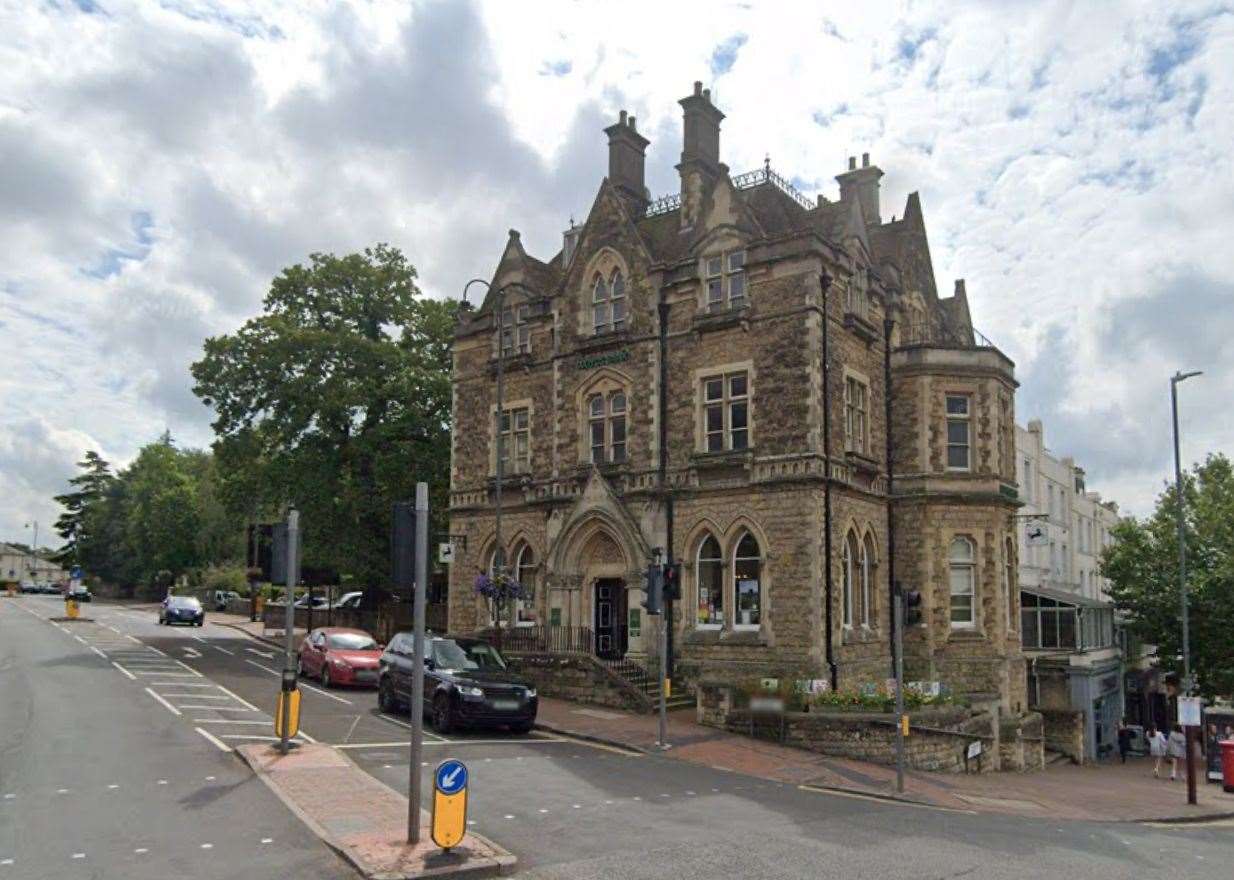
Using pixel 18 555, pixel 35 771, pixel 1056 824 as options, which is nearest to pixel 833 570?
pixel 1056 824

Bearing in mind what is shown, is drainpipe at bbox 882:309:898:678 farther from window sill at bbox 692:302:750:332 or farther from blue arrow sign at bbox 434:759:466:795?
blue arrow sign at bbox 434:759:466:795

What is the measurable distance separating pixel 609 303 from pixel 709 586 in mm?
8647

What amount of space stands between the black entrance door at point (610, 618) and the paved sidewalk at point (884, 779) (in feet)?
14.5

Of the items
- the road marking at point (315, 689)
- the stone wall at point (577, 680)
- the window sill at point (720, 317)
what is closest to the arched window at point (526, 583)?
the stone wall at point (577, 680)

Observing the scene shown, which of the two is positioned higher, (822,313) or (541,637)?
(822,313)

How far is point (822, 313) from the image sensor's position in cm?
2533

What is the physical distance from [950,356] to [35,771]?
900 inches

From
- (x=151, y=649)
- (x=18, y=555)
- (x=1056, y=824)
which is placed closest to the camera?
(x=1056, y=824)

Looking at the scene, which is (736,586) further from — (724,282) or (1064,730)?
(1064,730)

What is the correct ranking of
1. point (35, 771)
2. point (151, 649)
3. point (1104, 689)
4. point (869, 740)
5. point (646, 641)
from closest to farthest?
1. point (35, 771)
2. point (869, 740)
3. point (646, 641)
4. point (151, 649)
5. point (1104, 689)

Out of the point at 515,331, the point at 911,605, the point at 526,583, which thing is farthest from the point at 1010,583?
the point at 515,331

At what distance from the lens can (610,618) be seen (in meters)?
28.5

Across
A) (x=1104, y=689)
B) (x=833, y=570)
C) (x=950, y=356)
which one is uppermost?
(x=950, y=356)

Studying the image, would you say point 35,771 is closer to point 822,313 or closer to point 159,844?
point 159,844
